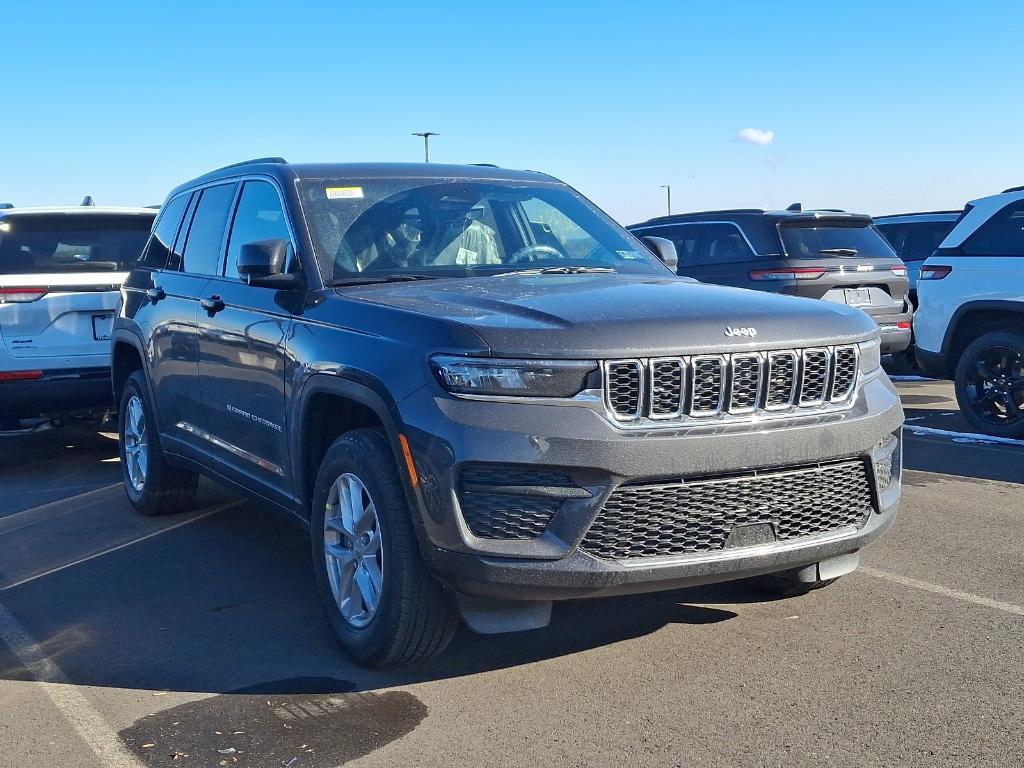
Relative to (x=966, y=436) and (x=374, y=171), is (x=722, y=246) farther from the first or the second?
(x=374, y=171)

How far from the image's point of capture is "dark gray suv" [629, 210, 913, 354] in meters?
11.0

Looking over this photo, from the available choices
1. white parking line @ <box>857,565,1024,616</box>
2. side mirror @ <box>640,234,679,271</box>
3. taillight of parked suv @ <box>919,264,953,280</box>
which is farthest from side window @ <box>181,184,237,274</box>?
taillight of parked suv @ <box>919,264,953,280</box>

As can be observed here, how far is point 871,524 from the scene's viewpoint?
4125mm

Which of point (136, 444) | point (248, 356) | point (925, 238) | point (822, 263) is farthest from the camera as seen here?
point (925, 238)

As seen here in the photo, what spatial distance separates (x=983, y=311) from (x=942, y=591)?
4.71m

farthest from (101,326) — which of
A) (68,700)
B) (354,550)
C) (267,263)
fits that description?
(354,550)

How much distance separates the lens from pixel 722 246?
38.8 feet

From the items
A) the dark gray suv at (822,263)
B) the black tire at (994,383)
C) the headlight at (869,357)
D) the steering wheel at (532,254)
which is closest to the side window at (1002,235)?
the black tire at (994,383)

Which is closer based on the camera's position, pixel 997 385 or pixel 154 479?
pixel 154 479

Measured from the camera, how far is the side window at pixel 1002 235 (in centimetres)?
874

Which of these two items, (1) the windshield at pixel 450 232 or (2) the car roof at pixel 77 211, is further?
(2) the car roof at pixel 77 211

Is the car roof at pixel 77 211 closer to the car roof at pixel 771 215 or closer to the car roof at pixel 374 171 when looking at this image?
the car roof at pixel 374 171

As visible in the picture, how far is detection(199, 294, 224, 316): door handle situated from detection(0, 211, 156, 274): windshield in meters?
2.75

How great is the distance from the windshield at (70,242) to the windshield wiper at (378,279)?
3.88 meters
